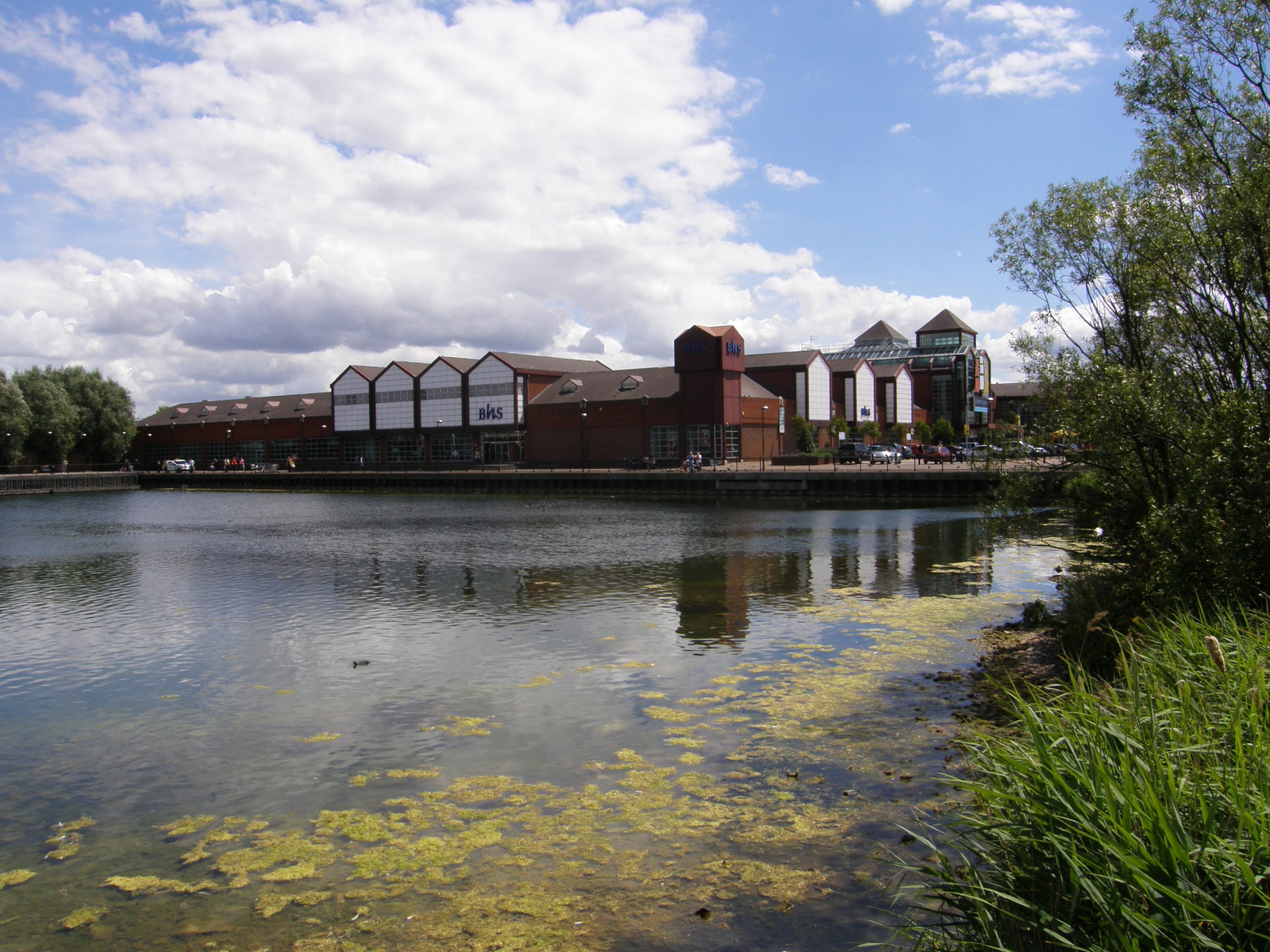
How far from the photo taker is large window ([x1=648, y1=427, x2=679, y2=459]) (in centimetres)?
8225

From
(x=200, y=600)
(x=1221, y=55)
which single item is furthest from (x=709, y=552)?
(x=1221, y=55)

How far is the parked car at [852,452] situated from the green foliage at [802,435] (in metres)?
4.48

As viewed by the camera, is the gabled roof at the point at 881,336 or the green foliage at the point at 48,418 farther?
the gabled roof at the point at 881,336

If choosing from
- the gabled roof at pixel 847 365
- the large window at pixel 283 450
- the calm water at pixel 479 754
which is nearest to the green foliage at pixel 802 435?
the gabled roof at pixel 847 365

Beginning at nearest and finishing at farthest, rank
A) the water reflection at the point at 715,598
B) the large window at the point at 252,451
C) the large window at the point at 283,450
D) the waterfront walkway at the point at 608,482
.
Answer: the water reflection at the point at 715,598 → the waterfront walkway at the point at 608,482 → the large window at the point at 283,450 → the large window at the point at 252,451

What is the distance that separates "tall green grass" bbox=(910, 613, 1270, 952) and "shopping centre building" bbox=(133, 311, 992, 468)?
240ft

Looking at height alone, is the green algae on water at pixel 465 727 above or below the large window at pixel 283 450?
below

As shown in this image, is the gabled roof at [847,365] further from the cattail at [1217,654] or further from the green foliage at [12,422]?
the cattail at [1217,654]

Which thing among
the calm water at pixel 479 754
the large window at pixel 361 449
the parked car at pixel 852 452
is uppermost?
the large window at pixel 361 449

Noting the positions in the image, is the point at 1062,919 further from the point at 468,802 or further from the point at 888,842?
the point at 468,802

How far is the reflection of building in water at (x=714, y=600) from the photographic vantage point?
61.1ft

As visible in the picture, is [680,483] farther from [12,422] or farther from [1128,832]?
[12,422]

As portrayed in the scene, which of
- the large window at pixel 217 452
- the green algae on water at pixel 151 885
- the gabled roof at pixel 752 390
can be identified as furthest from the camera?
the large window at pixel 217 452

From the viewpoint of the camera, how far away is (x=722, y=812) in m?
9.40
